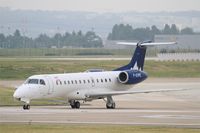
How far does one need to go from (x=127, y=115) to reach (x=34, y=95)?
8035 mm

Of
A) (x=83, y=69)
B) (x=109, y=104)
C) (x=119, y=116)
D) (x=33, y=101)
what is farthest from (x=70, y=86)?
(x=83, y=69)

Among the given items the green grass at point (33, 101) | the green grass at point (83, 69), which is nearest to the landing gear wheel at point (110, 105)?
the green grass at point (33, 101)

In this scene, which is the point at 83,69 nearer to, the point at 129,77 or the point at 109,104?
the point at 129,77

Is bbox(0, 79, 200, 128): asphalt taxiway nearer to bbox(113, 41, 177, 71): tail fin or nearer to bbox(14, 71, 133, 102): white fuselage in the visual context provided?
bbox(14, 71, 133, 102): white fuselage

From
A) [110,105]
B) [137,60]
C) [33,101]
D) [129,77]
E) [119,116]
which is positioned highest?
[137,60]

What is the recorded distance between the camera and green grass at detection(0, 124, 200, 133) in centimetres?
3550

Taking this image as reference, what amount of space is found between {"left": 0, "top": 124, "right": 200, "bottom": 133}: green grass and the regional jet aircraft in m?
12.7

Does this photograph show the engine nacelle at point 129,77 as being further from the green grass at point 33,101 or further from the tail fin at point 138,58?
the green grass at point 33,101

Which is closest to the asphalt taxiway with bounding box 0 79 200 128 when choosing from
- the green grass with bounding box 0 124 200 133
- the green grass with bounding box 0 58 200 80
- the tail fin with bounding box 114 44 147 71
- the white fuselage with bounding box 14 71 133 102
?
the white fuselage with bounding box 14 71 133 102

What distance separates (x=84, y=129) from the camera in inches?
1430

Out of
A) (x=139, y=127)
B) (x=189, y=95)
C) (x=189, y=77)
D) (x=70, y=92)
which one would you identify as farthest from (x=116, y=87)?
(x=189, y=77)

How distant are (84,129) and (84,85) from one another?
18.2m

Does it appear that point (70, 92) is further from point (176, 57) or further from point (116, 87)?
point (176, 57)

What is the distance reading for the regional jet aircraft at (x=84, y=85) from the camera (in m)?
51.5
